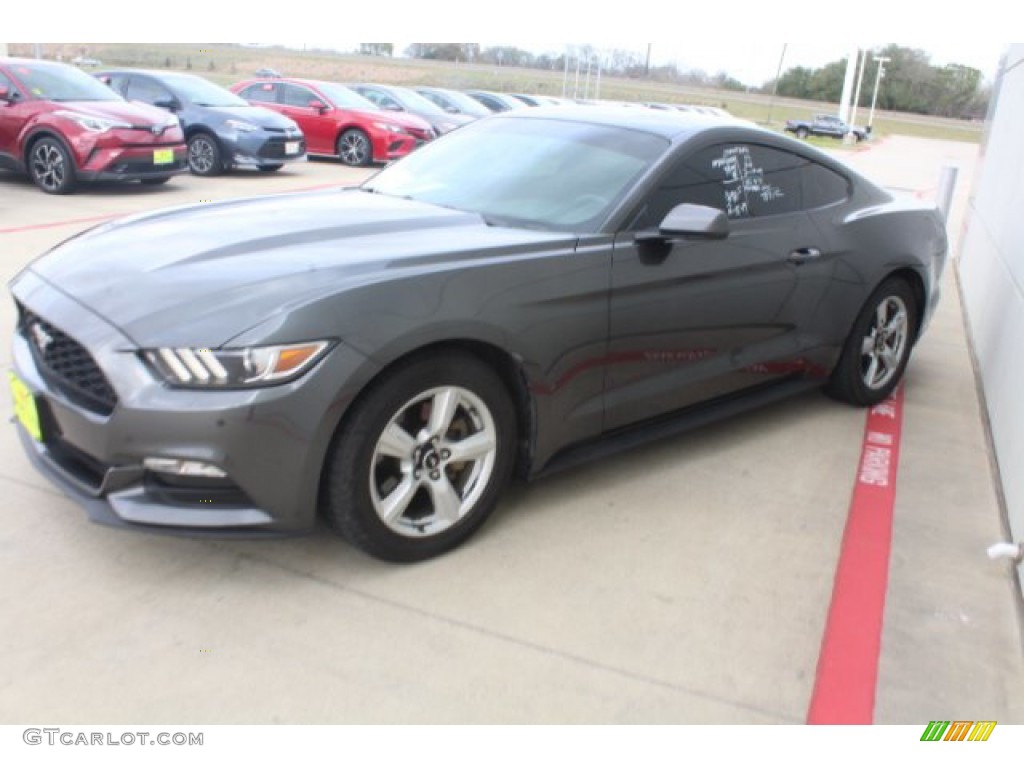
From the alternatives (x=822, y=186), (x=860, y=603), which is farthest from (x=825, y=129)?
(x=860, y=603)

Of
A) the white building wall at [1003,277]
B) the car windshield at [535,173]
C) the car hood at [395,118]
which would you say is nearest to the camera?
the car windshield at [535,173]

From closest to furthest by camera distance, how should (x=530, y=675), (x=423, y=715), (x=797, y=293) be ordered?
(x=423, y=715), (x=530, y=675), (x=797, y=293)

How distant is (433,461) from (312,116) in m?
15.0

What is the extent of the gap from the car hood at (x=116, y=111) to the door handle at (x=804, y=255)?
8940 millimetres

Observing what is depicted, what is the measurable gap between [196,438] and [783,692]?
1.81 meters

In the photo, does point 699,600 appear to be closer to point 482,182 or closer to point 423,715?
point 423,715

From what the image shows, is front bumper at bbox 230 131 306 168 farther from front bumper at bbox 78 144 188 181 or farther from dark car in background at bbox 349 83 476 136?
dark car in background at bbox 349 83 476 136

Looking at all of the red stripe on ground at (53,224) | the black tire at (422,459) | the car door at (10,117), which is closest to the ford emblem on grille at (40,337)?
the black tire at (422,459)

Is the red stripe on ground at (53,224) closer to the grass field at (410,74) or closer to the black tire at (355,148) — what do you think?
the black tire at (355,148)

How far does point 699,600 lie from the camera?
10.0ft

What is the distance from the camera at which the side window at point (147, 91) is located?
529 inches

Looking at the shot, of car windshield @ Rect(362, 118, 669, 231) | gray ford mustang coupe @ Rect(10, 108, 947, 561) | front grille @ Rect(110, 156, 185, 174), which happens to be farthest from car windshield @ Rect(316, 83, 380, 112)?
car windshield @ Rect(362, 118, 669, 231)

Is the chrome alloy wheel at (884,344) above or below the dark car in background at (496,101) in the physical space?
below
